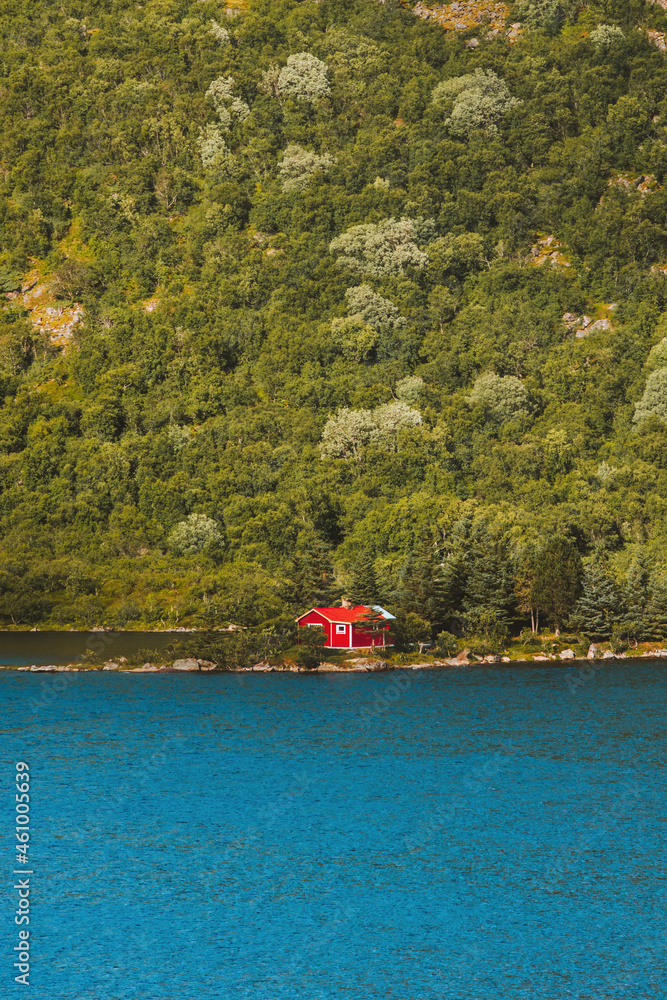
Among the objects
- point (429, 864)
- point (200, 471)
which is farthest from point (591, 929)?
point (200, 471)

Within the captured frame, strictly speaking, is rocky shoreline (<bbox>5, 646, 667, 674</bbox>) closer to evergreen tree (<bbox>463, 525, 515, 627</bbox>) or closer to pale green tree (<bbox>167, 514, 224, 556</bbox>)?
evergreen tree (<bbox>463, 525, 515, 627</bbox>)

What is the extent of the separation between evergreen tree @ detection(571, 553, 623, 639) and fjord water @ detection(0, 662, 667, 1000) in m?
14.4

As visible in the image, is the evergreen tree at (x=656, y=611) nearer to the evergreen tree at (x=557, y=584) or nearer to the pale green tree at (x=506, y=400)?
the evergreen tree at (x=557, y=584)

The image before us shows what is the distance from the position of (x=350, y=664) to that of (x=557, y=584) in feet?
83.1

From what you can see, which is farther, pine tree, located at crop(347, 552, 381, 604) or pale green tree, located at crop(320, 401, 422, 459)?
pale green tree, located at crop(320, 401, 422, 459)

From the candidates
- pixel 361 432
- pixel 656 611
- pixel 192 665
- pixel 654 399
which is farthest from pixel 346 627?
pixel 654 399

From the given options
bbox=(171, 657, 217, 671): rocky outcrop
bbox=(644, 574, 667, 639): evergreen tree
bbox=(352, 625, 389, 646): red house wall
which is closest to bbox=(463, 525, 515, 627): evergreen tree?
bbox=(352, 625, 389, 646): red house wall

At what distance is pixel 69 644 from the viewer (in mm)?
149125

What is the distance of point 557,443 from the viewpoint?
179875 millimetres

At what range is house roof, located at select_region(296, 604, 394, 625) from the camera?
13288 cm

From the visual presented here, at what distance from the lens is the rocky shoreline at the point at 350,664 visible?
126 metres

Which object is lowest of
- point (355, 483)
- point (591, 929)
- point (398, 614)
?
point (591, 929)

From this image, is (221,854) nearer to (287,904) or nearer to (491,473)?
(287,904)

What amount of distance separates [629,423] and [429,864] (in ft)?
431
